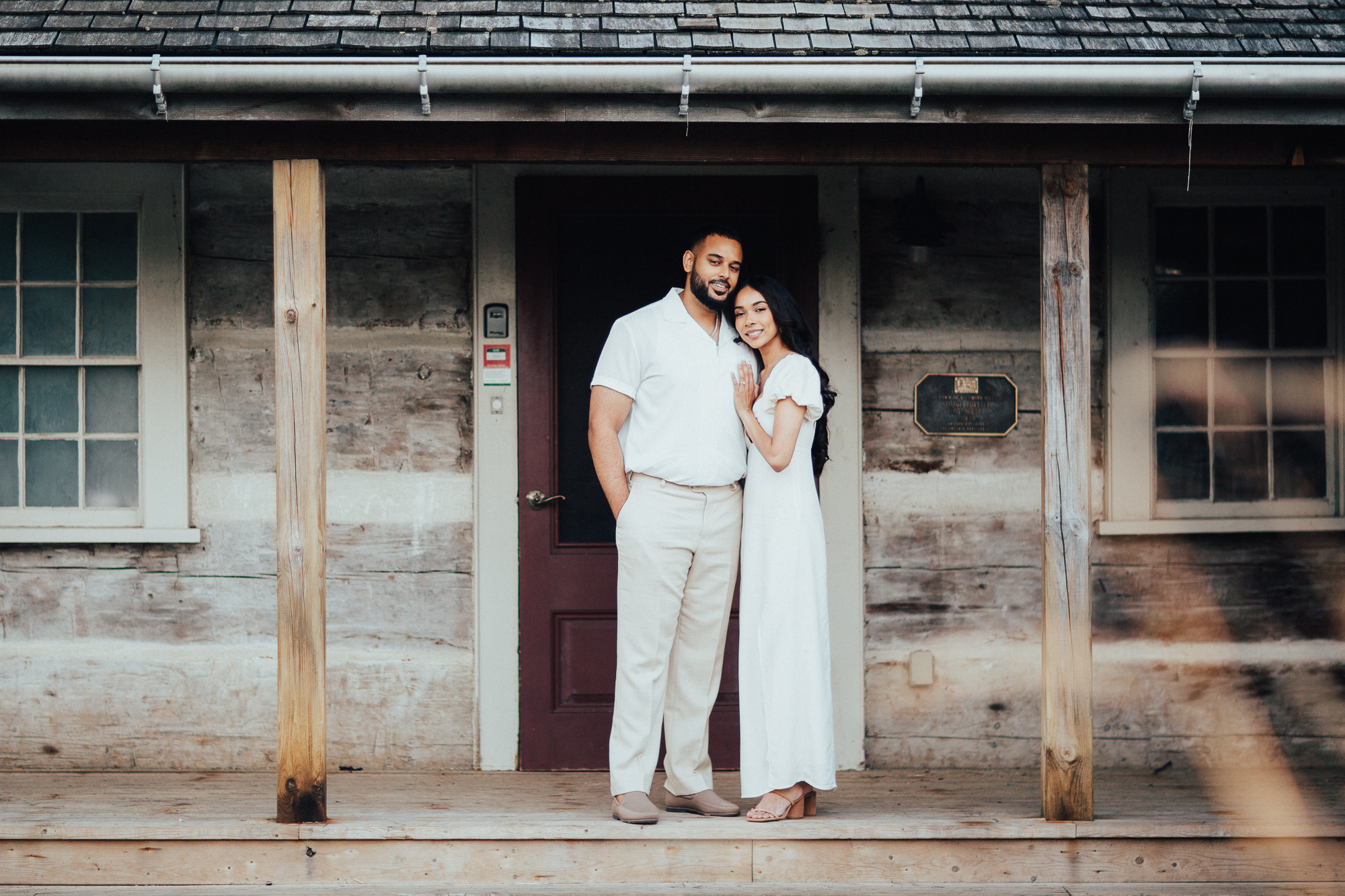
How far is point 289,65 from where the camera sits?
11.2ft

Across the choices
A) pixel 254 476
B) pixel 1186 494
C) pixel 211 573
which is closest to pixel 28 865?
pixel 211 573

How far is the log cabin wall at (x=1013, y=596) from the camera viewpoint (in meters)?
4.83

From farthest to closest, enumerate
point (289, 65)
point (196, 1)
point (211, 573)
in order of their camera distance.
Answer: point (211, 573)
point (196, 1)
point (289, 65)

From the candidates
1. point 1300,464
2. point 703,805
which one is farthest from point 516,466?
point 1300,464

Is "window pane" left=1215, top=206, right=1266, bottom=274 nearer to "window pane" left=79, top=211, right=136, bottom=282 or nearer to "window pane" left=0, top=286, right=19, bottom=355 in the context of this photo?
"window pane" left=79, top=211, right=136, bottom=282

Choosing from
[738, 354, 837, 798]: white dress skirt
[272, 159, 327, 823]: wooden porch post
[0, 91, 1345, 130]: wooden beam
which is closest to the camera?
[0, 91, 1345, 130]: wooden beam

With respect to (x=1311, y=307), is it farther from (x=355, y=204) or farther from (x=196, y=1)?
(x=196, y=1)

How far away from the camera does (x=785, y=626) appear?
3758 mm

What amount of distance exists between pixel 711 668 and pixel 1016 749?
1680 millimetres

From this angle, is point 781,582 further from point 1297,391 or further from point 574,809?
point 1297,391

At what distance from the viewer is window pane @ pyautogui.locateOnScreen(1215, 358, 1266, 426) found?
4.93 meters

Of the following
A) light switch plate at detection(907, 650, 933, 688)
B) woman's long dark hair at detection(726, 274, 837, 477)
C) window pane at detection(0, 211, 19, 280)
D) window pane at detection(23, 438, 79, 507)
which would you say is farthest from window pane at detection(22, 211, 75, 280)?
light switch plate at detection(907, 650, 933, 688)

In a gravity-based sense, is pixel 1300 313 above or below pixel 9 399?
above

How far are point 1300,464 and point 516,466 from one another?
11.1 feet
